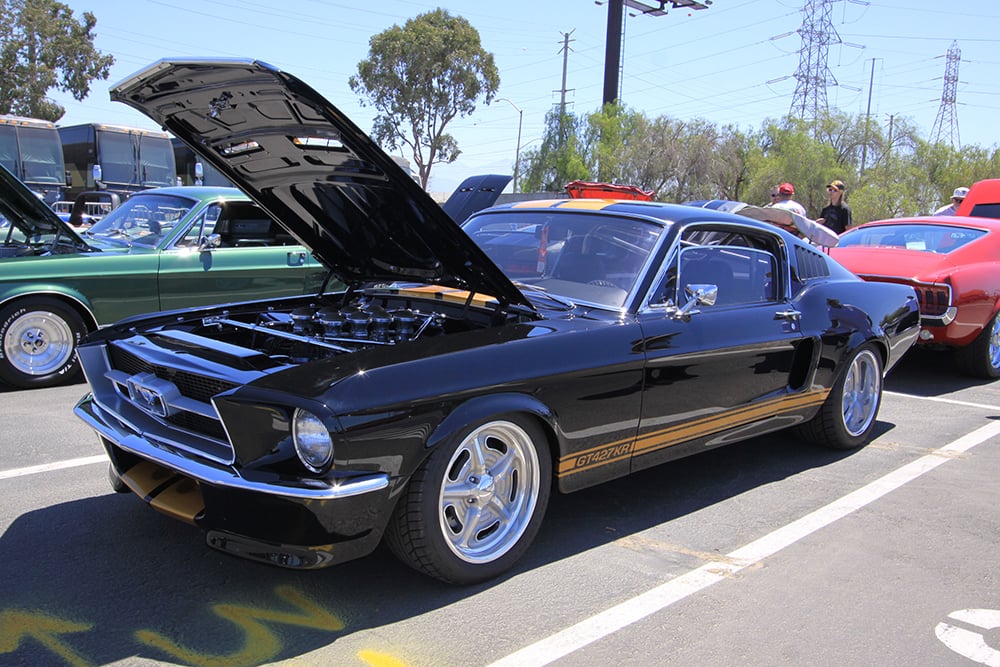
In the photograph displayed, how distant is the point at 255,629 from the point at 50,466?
227 centimetres

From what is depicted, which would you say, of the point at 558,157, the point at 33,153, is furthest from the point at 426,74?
the point at 33,153

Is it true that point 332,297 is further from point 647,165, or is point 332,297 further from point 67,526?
point 647,165

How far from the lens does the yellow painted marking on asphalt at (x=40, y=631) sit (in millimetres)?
2465

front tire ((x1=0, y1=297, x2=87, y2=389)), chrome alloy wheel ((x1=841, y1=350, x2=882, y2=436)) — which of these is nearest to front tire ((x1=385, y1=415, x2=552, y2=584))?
chrome alloy wheel ((x1=841, y1=350, x2=882, y2=436))

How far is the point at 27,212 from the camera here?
6.38 m

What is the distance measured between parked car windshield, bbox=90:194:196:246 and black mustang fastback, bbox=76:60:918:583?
10.8 feet

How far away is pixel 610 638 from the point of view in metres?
2.70

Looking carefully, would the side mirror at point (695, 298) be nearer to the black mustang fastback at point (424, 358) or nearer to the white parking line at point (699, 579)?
the black mustang fastback at point (424, 358)

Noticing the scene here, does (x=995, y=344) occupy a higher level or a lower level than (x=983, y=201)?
lower

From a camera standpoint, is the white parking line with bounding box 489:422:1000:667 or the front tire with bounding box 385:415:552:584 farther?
the front tire with bounding box 385:415:552:584

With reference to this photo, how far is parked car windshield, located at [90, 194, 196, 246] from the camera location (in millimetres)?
7099

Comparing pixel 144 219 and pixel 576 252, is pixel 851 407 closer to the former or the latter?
pixel 576 252

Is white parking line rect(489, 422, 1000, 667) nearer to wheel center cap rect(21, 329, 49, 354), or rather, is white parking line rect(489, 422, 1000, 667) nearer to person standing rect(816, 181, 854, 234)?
wheel center cap rect(21, 329, 49, 354)

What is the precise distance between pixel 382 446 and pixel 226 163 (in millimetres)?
1772
